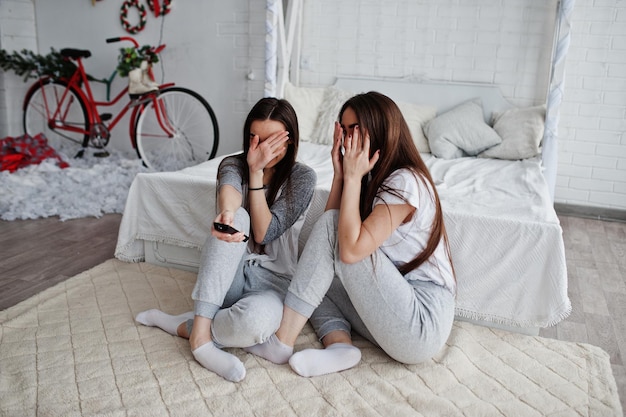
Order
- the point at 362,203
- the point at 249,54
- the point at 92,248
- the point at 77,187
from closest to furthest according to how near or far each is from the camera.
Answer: the point at 362,203 → the point at 92,248 → the point at 77,187 → the point at 249,54

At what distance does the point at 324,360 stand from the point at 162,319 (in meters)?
0.61

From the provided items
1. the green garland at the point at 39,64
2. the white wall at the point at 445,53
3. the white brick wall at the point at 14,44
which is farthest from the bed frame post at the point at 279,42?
the white brick wall at the point at 14,44

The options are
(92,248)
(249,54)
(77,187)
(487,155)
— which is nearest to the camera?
(92,248)

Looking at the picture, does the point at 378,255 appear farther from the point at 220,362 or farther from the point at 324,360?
→ the point at 220,362

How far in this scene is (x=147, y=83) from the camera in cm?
430

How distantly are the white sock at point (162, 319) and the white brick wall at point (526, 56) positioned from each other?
2.72m

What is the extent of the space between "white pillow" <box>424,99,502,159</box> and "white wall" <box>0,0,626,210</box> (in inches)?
18.6

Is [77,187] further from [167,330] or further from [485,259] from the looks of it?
[485,259]

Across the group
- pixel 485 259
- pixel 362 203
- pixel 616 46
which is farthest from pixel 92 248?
pixel 616 46

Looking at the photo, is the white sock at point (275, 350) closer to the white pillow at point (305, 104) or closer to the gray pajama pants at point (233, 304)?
the gray pajama pants at point (233, 304)

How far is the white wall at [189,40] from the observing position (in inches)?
168

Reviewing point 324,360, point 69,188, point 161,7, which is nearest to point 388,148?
point 324,360

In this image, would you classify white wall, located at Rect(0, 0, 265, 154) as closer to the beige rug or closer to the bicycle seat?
the bicycle seat

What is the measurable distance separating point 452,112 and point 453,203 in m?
1.64
